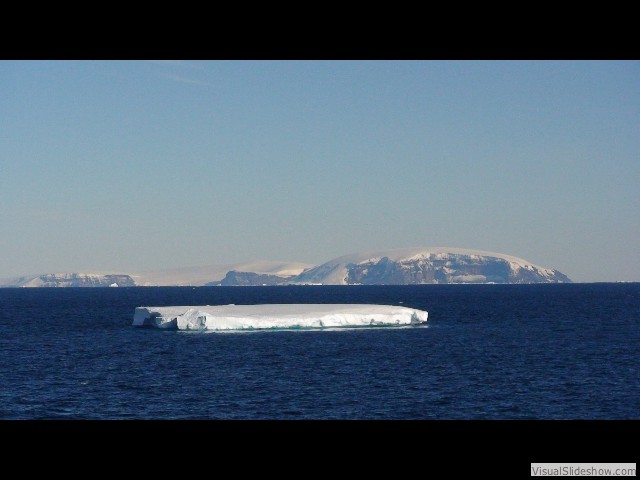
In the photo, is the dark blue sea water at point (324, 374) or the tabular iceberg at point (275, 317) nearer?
the dark blue sea water at point (324, 374)

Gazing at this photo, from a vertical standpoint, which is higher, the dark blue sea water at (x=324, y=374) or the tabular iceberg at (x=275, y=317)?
the tabular iceberg at (x=275, y=317)

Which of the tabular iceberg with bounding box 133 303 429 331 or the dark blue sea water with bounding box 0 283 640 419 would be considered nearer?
the dark blue sea water with bounding box 0 283 640 419

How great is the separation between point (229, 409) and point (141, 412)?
3412 mm

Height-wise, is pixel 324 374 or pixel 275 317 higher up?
pixel 275 317

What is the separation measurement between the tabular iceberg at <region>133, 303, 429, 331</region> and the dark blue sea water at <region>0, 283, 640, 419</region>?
114cm

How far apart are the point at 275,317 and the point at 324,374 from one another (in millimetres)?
23513

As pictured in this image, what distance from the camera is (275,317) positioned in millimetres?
65500

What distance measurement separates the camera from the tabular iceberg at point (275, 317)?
65.6m

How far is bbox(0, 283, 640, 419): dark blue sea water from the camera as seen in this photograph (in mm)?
31969

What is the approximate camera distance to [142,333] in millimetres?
70500

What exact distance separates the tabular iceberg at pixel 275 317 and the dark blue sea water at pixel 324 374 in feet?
3.75

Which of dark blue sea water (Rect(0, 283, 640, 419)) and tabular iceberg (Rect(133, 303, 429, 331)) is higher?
tabular iceberg (Rect(133, 303, 429, 331))
